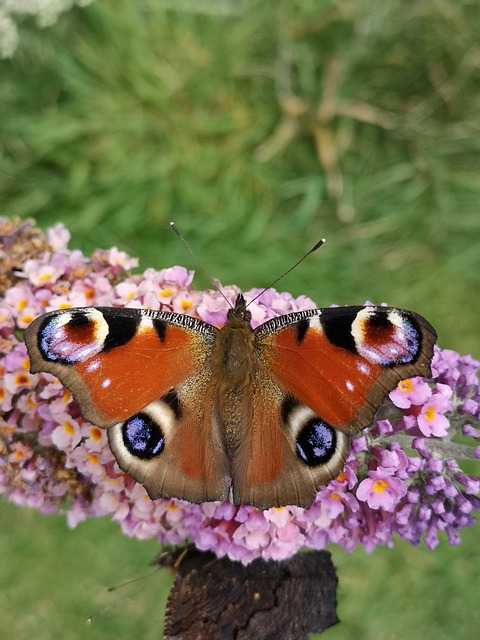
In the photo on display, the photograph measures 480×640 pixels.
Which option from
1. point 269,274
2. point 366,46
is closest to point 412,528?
point 269,274

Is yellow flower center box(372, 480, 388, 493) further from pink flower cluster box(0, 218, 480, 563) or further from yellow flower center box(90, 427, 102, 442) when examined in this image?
yellow flower center box(90, 427, 102, 442)

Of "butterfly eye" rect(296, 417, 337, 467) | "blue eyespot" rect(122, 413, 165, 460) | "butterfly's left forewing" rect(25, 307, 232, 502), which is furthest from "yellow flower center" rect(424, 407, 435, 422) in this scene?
"blue eyespot" rect(122, 413, 165, 460)

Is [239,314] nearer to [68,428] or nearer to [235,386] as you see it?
[235,386]

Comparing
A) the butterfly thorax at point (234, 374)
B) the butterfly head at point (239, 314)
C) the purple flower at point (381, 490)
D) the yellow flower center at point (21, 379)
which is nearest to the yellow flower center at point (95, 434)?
the yellow flower center at point (21, 379)

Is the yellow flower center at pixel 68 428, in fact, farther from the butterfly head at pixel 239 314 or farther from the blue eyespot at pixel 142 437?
the butterfly head at pixel 239 314

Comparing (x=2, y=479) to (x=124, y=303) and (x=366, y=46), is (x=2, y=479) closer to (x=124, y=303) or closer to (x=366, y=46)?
(x=124, y=303)

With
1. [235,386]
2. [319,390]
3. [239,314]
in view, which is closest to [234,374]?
[235,386]
